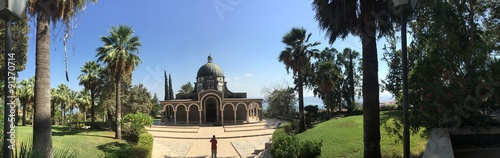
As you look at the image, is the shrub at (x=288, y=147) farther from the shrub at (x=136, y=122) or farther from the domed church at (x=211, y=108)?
the domed church at (x=211, y=108)

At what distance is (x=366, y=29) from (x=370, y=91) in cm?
175

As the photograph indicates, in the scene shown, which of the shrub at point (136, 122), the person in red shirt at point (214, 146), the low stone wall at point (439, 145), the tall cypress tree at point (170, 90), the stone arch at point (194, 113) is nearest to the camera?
the low stone wall at point (439, 145)

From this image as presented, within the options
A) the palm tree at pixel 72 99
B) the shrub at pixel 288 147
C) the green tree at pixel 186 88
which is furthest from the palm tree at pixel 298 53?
the green tree at pixel 186 88

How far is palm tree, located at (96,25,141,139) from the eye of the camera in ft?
74.0

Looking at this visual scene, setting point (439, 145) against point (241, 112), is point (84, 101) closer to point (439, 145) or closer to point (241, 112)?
point (241, 112)

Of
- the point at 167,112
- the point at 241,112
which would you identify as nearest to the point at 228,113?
the point at 241,112

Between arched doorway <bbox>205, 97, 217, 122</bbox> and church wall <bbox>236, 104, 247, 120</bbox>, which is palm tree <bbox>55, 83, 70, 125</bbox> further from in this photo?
church wall <bbox>236, 104, 247, 120</bbox>

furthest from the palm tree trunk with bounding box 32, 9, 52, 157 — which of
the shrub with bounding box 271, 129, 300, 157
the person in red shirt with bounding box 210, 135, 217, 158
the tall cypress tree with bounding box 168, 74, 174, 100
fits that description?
the tall cypress tree with bounding box 168, 74, 174, 100

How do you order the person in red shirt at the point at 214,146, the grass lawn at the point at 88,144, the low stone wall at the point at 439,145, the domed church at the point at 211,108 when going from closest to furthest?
the low stone wall at the point at 439,145, the grass lawn at the point at 88,144, the person in red shirt at the point at 214,146, the domed church at the point at 211,108

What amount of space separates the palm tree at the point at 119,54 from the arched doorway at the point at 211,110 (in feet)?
76.5

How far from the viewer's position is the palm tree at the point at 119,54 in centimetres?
2255

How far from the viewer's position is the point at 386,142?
36.0 ft

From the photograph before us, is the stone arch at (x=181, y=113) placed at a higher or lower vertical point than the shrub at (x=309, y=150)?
lower

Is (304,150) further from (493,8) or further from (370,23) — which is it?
(493,8)
